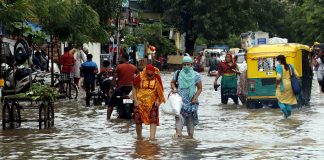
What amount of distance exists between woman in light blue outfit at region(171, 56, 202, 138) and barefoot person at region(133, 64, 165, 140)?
0.39 m

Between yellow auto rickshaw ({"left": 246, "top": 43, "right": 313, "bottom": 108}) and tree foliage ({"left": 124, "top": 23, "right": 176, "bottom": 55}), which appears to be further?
tree foliage ({"left": 124, "top": 23, "right": 176, "bottom": 55})

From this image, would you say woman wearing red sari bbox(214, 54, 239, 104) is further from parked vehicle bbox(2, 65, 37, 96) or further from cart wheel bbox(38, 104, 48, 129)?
cart wheel bbox(38, 104, 48, 129)

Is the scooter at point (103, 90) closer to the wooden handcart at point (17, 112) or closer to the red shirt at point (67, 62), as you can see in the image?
the red shirt at point (67, 62)

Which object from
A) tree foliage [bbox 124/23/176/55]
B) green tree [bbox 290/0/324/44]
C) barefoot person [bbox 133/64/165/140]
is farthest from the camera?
green tree [bbox 290/0/324/44]

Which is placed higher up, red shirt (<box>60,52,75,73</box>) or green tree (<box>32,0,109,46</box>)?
green tree (<box>32,0,109,46</box>)

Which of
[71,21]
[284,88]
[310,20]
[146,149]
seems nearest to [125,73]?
[284,88]

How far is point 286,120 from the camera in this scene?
19828 millimetres

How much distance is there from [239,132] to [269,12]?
62.8 meters

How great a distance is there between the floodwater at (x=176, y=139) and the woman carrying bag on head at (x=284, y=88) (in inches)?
13.0

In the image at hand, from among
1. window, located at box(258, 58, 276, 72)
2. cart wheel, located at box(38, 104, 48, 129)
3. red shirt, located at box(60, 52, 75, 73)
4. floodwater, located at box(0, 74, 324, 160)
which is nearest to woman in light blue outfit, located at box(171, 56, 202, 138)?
floodwater, located at box(0, 74, 324, 160)

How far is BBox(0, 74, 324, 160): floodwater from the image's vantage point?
533 inches

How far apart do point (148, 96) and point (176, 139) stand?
0.93 m

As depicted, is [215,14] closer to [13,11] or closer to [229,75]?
[229,75]

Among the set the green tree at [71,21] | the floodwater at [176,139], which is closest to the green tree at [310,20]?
the green tree at [71,21]
